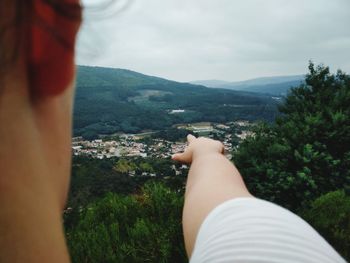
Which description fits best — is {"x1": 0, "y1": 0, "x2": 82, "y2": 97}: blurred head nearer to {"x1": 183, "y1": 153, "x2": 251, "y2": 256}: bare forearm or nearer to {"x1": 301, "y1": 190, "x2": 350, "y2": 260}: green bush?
{"x1": 183, "y1": 153, "x2": 251, "y2": 256}: bare forearm

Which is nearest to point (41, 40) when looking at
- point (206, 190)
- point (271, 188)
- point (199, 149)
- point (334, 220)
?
point (206, 190)

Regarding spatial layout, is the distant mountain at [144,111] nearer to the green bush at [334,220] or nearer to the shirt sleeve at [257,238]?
the green bush at [334,220]

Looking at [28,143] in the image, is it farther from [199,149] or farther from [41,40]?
[199,149]

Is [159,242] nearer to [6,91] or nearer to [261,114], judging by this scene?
[6,91]

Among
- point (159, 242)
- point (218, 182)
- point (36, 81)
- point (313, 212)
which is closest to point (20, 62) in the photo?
point (36, 81)

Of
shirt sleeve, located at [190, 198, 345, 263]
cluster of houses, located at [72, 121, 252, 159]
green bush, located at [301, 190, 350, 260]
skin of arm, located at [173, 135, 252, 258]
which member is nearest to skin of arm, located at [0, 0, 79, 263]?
shirt sleeve, located at [190, 198, 345, 263]

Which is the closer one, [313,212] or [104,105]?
[313,212]
